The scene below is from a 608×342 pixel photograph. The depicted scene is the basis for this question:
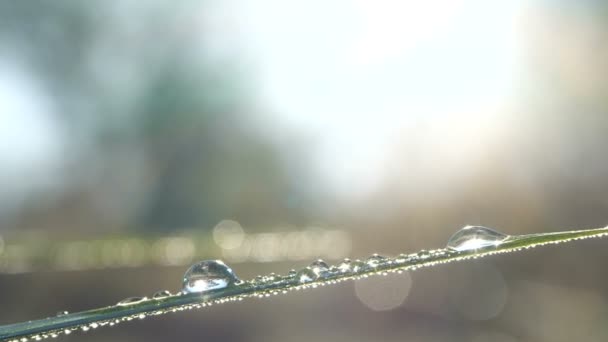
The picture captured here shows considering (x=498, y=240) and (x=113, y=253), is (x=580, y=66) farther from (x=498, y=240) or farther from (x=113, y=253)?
(x=498, y=240)

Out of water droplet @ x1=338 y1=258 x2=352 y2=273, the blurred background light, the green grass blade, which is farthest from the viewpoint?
the blurred background light

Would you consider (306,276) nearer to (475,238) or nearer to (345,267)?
(345,267)

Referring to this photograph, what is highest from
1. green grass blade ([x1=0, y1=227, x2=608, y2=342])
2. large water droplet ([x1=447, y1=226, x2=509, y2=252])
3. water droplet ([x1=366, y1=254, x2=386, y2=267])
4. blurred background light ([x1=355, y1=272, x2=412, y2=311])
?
blurred background light ([x1=355, y1=272, x2=412, y2=311])

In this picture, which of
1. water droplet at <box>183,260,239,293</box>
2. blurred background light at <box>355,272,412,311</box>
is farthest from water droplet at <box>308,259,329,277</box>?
blurred background light at <box>355,272,412,311</box>

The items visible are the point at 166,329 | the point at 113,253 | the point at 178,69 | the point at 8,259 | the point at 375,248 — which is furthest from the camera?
the point at 178,69

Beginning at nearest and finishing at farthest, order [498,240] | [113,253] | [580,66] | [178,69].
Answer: [498,240] < [113,253] < [580,66] < [178,69]

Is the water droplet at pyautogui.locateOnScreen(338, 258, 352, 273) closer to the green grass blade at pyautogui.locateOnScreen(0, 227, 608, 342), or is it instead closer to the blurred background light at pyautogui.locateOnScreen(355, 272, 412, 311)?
the green grass blade at pyautogui.locateOnScreen(0, 227, 608, 342)

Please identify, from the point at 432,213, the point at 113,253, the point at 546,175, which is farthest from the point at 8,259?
the point at 546,175

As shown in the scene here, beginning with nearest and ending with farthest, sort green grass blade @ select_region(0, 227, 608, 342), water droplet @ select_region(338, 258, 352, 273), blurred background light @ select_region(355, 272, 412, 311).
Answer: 1. green grass blade @ select_region(0, 227, 608, 342)
2. water droplet @ select_region(338, 258, 352, 273)
3. blurred background light @ select_region(355, 272, 412, 311)

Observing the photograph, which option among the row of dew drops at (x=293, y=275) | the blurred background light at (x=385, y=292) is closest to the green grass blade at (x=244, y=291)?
the row of dew drops at (x=293, y=275)
